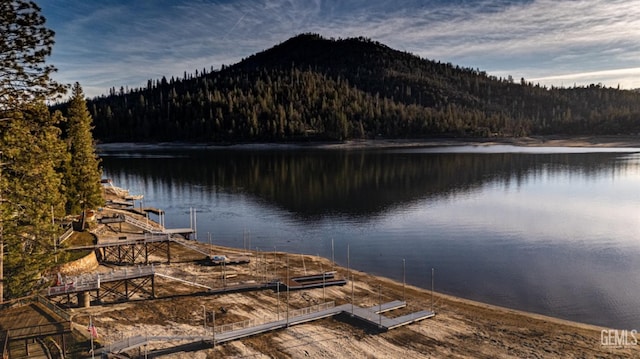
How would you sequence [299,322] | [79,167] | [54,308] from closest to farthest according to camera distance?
[54,308]
[299,322]
[79,167]

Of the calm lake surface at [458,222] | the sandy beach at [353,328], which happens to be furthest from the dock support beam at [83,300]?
the calm lake surface at [458,222]

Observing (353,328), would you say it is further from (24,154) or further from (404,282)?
(24,154)

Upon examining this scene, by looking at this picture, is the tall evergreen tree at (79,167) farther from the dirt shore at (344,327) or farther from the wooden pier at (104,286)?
the wooden pier at (104,286)

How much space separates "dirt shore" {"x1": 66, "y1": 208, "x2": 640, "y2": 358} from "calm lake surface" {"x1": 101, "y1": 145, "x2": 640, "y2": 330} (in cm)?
573

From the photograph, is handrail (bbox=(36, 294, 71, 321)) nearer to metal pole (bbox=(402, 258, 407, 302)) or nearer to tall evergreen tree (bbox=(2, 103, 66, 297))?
tall evergreen tree (bbox=(2, 103, 66, 297))

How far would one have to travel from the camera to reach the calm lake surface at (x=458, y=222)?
51228mm

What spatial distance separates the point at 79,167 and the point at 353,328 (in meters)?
44.2

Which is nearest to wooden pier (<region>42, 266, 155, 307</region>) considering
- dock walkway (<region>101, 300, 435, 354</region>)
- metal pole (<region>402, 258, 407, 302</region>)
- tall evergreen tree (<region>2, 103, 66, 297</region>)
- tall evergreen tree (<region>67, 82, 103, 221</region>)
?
tall evergreen tree (<region>2, 103, 66, 297</region>)

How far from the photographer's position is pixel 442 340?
35.8 meters

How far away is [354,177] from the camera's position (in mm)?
145750

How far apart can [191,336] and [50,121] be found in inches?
726

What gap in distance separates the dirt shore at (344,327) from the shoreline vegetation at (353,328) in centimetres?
7

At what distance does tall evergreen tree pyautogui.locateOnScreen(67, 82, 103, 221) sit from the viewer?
61.1 meters

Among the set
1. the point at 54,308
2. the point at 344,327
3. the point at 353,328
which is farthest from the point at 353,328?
the point at 54,308
